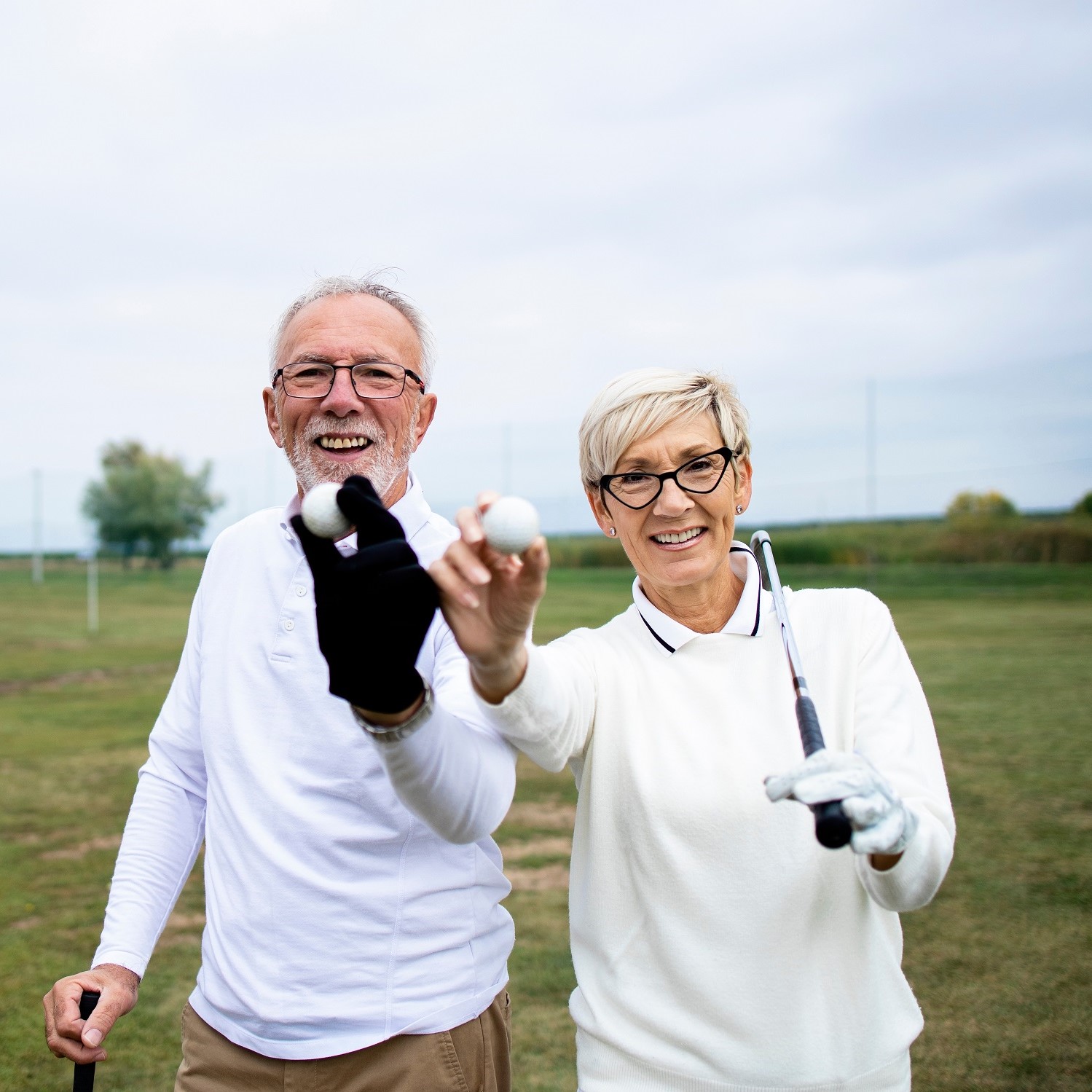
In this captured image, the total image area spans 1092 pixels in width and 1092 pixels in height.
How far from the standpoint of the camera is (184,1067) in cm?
204

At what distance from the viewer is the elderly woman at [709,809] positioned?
1736mm

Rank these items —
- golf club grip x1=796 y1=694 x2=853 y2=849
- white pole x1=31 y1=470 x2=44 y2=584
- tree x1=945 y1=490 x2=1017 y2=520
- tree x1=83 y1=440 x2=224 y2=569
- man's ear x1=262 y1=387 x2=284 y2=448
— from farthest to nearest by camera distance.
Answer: tree x1=83 y1=440 x2=224 y2=569 → white pole x1=31 y1=470 x2=44 y2=584 → tree x1=945 y1=490 x2=1017 y2=520 → man's ear x1=262 y1=387 x2=284 y2=448 → golf club grip x1=796 y1=694 x2=853 y2=849

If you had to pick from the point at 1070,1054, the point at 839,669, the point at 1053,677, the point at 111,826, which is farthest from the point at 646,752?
the point at 1053,677

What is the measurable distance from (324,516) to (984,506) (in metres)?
21.8

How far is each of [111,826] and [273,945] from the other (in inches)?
216

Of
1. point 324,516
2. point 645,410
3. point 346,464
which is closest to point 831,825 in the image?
point 324,516

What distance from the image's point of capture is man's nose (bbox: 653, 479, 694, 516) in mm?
1926

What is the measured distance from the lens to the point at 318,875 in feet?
6.09

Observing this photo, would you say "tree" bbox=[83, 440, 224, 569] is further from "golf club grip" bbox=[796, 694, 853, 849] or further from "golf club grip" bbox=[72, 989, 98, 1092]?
"golf club grip" bbox=[796, 694, 853, 849]

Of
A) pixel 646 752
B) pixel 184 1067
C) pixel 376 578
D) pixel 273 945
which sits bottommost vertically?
pixel 184 1067

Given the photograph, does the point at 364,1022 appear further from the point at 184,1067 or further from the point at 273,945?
the point at 184,1067

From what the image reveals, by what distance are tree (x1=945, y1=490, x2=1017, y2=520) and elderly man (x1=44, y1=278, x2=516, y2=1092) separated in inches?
828

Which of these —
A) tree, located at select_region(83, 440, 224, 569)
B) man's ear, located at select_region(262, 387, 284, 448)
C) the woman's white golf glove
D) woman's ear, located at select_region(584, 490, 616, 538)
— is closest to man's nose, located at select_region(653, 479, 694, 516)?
woman's ear, located at select_region(584, 490, 616, 538)

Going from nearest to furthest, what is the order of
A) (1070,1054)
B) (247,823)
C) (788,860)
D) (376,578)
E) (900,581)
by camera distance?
1. (376,578)
2. (788,860)
3. (247,823)
4. (1070,1054)
5. (900,581)
